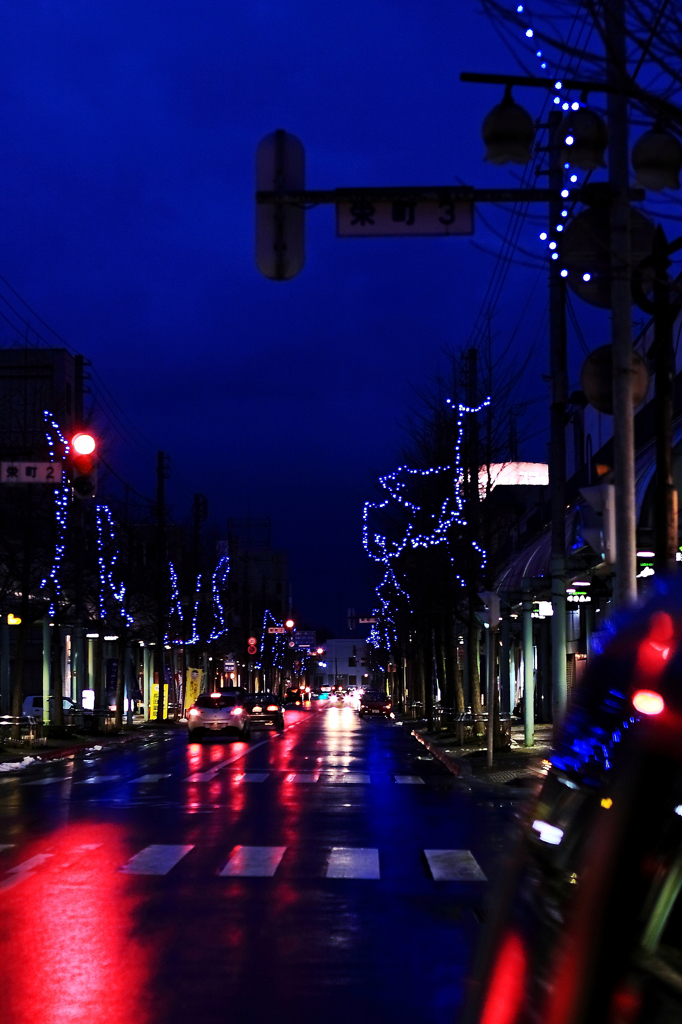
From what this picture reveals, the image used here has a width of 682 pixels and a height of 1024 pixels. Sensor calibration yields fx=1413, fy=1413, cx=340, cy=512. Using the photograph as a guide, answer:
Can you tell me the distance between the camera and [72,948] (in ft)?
32.2

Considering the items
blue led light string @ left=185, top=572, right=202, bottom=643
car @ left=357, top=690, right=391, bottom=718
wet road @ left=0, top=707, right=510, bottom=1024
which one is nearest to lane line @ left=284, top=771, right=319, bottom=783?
wet road @ left=0, top=707, right=510, bottom=1024

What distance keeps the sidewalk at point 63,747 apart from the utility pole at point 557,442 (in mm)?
12682

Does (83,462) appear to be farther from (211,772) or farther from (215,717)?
(215,717)

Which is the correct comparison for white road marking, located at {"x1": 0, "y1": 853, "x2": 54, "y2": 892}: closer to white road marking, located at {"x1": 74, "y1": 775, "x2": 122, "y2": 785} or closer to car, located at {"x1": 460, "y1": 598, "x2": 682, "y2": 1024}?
car, located at {"x1": 460, "y1": 598, "x2": 682, "y2": 1024}

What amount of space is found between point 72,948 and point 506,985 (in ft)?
22.8

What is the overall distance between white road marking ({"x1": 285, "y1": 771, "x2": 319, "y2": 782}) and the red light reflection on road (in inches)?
456

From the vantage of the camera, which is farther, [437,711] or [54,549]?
[437,711]

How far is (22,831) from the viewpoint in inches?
669

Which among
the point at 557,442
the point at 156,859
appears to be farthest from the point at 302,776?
the point at 156,859

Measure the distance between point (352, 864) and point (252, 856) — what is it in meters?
1.14

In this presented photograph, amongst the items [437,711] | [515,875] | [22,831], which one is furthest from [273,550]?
[515,875]

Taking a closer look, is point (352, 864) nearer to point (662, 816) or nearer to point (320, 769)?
point (662, 816)

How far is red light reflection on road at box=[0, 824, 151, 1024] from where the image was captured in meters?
8.16

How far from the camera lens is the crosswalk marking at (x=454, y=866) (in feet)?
44.1
